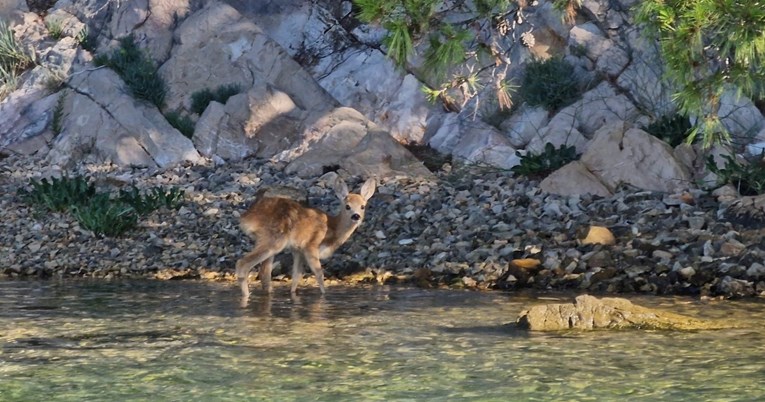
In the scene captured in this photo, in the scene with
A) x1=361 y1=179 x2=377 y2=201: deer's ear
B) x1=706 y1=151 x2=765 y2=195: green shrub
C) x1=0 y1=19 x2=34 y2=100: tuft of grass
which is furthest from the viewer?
x1=0 y1=19 x2=34 y2=100: tuft of grass

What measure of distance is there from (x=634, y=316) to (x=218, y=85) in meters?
14.0

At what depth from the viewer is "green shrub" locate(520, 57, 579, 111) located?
70.8ft

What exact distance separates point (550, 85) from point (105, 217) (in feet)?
26.5

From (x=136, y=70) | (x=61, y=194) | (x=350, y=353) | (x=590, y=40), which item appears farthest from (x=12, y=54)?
(x=350, y=353)

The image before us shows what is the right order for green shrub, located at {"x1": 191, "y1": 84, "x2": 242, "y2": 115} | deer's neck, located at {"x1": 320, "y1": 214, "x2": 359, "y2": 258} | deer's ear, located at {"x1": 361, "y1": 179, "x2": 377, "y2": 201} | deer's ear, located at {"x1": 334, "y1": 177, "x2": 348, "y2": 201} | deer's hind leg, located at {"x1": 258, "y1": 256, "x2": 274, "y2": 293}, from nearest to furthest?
1. deer's hind leg, located at {"x1": 258, "y1": 256, "x2": 274, "y2": 293}
2. deer's neck, located at {"x1": 320, "y1": 214, "x2": 359, "y2": 258}
3. deer's ear, located at {"x1": 334, "y1": 177, "x2": 348, "y2": 201}
4. deer's ear, located at {"x1": 361, "y1": 179, "x2": 377, "y2": 201}
5. green shrub, located at {"x1": 191, "y1": 84, "x2": 242, "y2": 115}

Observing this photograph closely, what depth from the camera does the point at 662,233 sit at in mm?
15547

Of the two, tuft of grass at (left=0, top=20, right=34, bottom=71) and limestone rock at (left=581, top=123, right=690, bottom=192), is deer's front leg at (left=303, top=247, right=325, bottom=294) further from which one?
tuft of grass at (left=0, top=20, right=34, bottom=71)

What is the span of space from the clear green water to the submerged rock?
0.75ft

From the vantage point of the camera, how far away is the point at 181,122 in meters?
23.1

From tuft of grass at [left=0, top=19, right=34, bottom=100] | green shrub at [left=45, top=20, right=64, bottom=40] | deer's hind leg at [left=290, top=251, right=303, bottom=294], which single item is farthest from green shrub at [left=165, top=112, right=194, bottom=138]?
deer's hind leg at [left=290, top=251, right=303, bottom=294]

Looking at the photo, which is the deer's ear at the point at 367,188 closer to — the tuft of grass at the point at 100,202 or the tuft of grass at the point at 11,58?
the tuft of grass at the point at 100,202

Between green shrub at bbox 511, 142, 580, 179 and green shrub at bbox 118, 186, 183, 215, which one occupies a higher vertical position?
green shrub at bbox 511, 142, 580, 179

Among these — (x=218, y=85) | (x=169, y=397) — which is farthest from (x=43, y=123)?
(x=169, y=397)

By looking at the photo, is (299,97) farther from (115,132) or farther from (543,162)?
(543,162)
